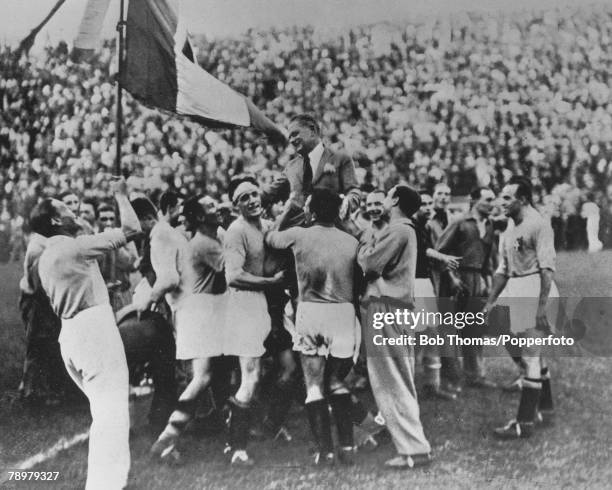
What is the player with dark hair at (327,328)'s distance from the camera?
4.63 meters

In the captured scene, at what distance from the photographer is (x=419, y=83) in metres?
4.93

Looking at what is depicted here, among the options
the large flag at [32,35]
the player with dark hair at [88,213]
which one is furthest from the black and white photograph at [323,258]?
the large flag at [32,35]

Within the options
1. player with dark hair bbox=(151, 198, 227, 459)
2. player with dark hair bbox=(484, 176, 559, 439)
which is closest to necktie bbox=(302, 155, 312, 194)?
player with dark hair bbox=(151, 198, 227, 459)

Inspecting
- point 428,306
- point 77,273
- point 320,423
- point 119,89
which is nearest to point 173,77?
point 119,89

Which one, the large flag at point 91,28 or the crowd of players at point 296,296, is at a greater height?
the large flag at point 91,28

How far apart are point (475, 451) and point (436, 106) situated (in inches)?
84.9

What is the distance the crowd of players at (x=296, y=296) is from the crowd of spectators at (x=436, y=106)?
6.4 inches

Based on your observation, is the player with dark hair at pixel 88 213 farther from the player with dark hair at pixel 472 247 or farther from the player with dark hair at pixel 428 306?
the player with dark hair at pixel 472 247

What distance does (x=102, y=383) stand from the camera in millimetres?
4742

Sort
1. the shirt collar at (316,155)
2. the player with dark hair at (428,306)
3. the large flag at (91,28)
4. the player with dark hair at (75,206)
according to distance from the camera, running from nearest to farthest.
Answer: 1. the player with dark hair at (428,306)
2. the shirt collar at (316,155)
3. the player with dark hair at (75,206)
4. the large flag at (91,28)

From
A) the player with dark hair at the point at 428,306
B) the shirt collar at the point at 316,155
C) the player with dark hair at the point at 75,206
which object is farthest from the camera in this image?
the player with dark hair at the point at 75,206

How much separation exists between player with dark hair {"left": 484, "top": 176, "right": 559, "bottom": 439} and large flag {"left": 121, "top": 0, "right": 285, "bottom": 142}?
1.61m

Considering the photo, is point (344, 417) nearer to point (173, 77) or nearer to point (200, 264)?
point (200, 264)

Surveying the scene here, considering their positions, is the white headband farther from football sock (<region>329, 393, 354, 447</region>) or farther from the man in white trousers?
football sock (<region>329, 393, 354, 447</region>)
